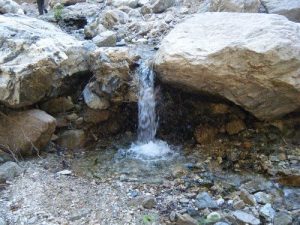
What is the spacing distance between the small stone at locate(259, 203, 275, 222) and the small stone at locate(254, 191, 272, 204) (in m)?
0.08

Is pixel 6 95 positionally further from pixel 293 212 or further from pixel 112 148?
pixel 293 212

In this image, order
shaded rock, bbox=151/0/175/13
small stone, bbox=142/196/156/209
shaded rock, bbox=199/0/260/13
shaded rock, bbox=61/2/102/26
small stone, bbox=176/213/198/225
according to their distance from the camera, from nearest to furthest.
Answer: small stone, bbox=176/213/198/225 → small stone, bbox=142/196/156/209 → shaded rock, bbox=199/0/260/13 → shaded rock, bbox=151/0/175/13 → shaded rock, bbox=61/2/102/26

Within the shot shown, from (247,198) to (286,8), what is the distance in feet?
11.3

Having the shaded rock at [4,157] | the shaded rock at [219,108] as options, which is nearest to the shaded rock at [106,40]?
the shaded rock at [219,108]

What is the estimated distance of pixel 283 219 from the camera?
11.2 feet

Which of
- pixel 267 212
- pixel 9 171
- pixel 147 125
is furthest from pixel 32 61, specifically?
pixel 267 212

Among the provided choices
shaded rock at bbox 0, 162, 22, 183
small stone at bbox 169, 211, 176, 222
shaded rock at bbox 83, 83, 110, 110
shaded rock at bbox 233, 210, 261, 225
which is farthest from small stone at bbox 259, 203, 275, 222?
shaded rock at bbox 0, 162, 22, 183

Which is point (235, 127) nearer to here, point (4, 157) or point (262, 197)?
point (262, 197)

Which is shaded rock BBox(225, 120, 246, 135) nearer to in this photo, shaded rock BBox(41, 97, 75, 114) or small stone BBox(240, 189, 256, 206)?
small stone BBox(240, 189, 256, 206)

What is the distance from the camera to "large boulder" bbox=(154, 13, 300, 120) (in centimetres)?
401

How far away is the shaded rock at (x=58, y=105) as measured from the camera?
15.6 ft

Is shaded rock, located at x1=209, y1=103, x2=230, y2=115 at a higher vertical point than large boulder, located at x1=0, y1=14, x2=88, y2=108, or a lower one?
lower

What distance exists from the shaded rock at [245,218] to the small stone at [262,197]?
1.06 feet

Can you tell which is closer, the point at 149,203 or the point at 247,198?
the point at 149,203
